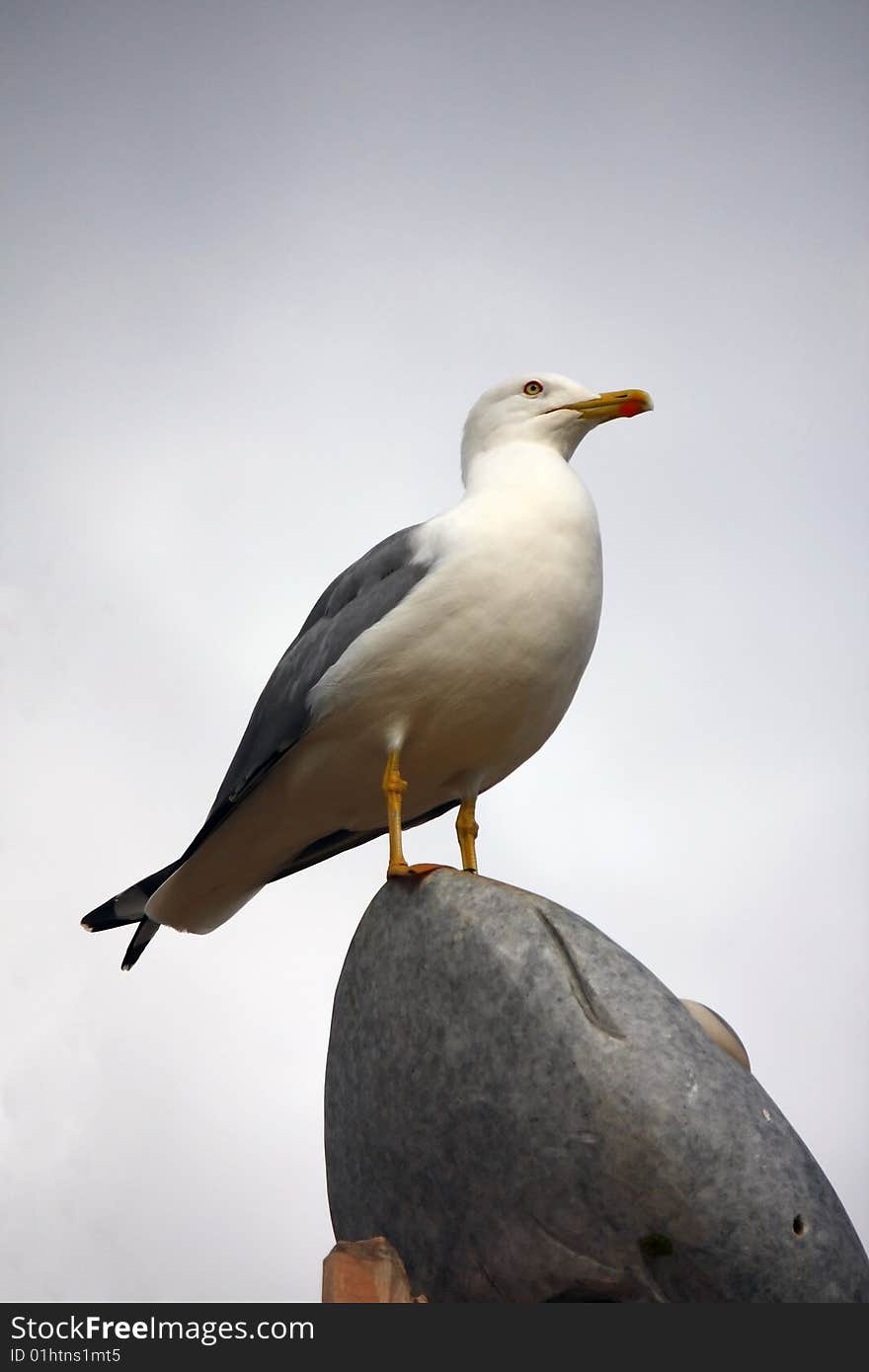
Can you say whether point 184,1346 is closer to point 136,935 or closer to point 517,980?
point 517,980

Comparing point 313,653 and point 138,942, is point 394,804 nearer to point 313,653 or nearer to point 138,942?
point 313,653

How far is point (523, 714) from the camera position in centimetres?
700

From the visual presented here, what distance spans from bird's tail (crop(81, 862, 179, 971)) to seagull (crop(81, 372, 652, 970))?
0.06ft

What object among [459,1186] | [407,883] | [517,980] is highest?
[407,883]

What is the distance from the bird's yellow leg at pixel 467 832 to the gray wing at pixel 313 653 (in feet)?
3.42

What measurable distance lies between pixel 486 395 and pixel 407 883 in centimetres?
286

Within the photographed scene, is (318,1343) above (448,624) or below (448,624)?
below

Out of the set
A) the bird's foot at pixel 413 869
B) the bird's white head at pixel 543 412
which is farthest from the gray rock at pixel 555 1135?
the bird's white head at pixel 543 412

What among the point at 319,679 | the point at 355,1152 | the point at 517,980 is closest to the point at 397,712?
the point at 319,679

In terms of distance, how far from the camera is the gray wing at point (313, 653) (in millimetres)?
7000

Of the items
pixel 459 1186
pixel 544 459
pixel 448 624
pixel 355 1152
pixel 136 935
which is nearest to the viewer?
pixel 459 1186

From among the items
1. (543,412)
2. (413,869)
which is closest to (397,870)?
(413,869)

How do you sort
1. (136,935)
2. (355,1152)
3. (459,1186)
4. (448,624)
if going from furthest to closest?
(136,935) < (448,624) < (355,1152) < (459,1186)

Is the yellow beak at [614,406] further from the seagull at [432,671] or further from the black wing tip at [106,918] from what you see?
the black wing tip at [106,918]
